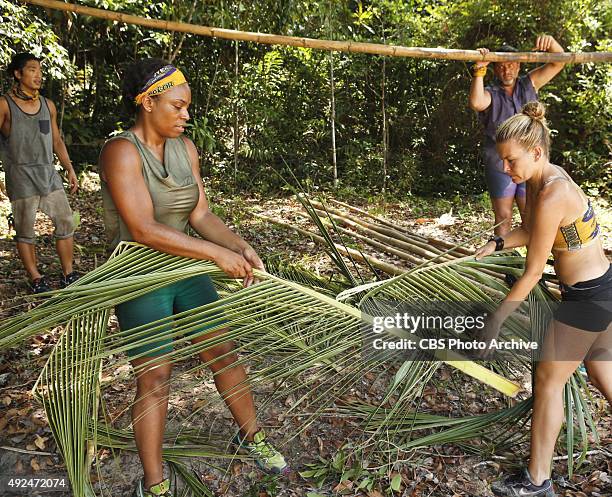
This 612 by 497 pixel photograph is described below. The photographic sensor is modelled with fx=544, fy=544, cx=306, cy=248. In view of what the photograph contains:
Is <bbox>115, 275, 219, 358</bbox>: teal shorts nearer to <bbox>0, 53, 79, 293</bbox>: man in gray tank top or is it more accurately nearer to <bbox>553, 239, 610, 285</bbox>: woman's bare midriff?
<bbox>553, 239, 610, 285</bbox>: woman's bare midriff

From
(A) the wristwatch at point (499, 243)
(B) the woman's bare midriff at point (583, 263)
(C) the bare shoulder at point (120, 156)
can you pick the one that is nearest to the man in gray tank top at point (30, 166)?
(C) the bare shoulder at point (120, 156)

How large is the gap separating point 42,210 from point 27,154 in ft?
1.25

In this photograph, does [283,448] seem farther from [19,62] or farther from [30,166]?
[19,62]

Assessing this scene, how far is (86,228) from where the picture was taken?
5.51 meters

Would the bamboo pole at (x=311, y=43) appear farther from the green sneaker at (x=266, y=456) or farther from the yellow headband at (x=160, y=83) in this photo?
the green sneaker at (x=266, y=456)

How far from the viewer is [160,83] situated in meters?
1.76

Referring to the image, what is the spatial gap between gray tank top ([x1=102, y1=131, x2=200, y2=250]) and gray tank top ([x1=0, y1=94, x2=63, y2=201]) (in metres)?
2.08

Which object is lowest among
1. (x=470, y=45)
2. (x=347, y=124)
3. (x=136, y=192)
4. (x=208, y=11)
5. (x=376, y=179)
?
(x=376, y=179)

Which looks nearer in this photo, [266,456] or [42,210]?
[266,456]

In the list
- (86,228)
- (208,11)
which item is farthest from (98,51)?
(86,228)

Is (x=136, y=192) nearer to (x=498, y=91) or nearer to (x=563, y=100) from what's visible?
(x=498, y=91)

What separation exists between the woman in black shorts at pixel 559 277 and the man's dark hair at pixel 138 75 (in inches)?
46.4

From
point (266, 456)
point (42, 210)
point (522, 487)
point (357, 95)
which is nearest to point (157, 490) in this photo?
point (266, 456)

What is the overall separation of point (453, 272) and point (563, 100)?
6.43m
